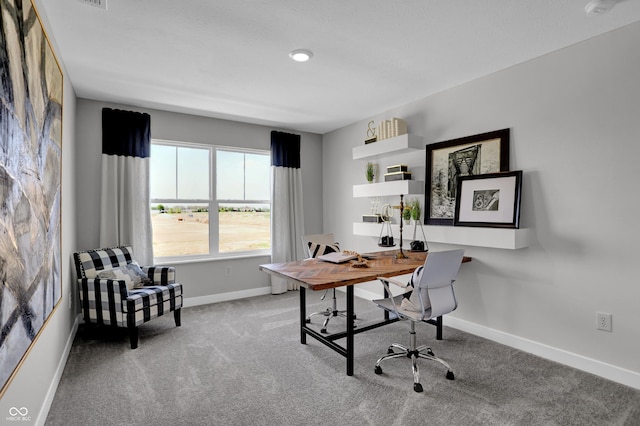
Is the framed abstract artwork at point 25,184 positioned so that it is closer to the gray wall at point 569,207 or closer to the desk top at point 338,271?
the desk top at point 338,271

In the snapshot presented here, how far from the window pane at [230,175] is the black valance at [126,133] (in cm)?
96

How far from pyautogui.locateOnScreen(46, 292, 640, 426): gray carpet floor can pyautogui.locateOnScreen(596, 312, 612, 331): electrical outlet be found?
370 millimetres

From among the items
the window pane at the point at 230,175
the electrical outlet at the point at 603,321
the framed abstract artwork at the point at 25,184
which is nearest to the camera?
the framed abstract artwork at the point at 25,184

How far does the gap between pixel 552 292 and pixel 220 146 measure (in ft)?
13.6

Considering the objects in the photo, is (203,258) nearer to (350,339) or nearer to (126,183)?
(126,183)

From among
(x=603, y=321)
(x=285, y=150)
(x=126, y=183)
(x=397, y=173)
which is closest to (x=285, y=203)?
(x=285, y=150)

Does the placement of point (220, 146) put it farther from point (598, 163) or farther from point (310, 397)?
point (598, 163)

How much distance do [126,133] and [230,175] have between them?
1395 mm

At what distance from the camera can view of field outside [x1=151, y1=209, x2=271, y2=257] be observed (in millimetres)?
4418

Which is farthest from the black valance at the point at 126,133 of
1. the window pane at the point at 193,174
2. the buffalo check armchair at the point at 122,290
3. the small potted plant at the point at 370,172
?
the small potted plant at the point at 370,172

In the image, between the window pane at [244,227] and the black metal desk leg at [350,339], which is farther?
the window pane at [244,227]

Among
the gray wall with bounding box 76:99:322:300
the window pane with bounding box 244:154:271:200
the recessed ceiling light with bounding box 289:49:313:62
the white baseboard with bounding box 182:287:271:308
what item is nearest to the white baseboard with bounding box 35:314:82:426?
the gray wall with bounding box 76:99:322:300

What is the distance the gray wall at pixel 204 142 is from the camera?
12.6ft

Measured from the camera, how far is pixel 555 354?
9.15ft
